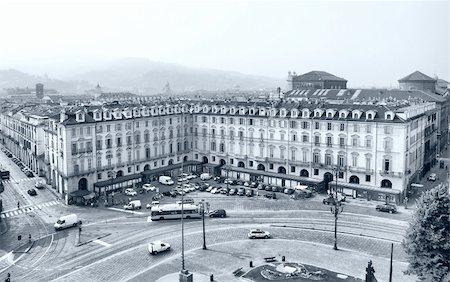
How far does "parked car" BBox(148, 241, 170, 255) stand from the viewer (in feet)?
208

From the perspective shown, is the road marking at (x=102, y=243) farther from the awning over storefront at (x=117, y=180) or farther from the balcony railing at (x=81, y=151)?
the balcony railing at (x=81, y=151)

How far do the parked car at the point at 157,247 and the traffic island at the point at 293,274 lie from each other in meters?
13.7

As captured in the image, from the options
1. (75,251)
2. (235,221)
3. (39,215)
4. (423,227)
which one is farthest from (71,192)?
(423,227)

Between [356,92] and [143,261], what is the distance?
113m

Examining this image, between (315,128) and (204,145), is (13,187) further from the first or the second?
(315,128)

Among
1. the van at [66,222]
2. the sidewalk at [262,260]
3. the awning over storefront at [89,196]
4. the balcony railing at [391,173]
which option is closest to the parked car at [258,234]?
the sidewalk at [262,260]

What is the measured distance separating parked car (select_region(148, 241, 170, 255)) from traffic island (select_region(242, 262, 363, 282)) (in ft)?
44.9

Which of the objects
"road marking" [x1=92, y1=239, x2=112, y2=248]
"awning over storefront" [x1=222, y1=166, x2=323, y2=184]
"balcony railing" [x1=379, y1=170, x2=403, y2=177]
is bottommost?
"road marking" [x1=92, y1=239, x2=112, y2=248]

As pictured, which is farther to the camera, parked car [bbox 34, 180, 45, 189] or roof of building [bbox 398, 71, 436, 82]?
roof of building [bbox 398, 71, 436, 82]

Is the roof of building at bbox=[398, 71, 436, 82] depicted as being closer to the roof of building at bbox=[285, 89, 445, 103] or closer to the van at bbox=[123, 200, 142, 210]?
the roof of building at bbox=[285, 89, 445, 103]

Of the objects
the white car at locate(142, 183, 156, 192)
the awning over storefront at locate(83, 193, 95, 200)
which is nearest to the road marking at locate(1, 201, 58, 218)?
the awning over storefront at locate(83, 193, 95, 200)

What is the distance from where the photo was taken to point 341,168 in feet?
322

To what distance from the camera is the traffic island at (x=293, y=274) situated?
180 ft

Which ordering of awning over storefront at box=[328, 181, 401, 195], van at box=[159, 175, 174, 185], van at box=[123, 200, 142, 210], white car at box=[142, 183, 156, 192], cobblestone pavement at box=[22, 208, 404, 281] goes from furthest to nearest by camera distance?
1. van at box=[159, 175, 174, 185]
2. white car at box=[142, 183, 156, 192]
3. awning over storefront at box=[328, 181, 401, 195]
4. van at box=[123, 200, 142, 210]
5. cobblestone pavement at box=[22, 208, 404, 281]
